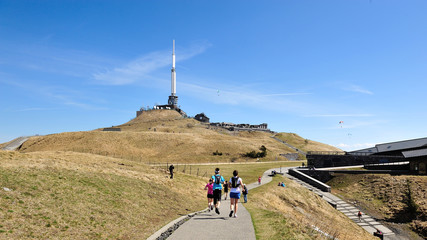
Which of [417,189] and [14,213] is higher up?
[14,213]

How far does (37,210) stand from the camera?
529 inches

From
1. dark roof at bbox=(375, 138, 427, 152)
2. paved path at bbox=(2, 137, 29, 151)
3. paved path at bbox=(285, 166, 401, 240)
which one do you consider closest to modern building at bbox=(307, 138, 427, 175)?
dark roof at bbox=(375, 138, 427, 152)

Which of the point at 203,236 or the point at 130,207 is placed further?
the point at 130,207

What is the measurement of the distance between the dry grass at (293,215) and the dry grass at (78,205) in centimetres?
577

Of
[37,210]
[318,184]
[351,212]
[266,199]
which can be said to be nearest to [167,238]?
[37,210]

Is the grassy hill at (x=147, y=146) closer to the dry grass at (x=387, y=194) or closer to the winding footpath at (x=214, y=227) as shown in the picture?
the dry grass at (x=387, y=194)

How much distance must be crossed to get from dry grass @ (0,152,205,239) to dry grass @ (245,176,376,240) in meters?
5.77

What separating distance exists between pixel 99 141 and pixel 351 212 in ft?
254

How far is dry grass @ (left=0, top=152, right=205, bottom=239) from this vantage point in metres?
12.2

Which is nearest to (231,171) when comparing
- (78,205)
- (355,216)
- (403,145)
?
(355,216)

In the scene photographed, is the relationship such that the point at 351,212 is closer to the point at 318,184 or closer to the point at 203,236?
the point at 318,184

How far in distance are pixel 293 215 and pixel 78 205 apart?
19.1 metres

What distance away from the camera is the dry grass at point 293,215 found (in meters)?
13.6

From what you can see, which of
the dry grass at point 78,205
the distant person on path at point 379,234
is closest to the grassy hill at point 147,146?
the distant person on path at point 379,234
